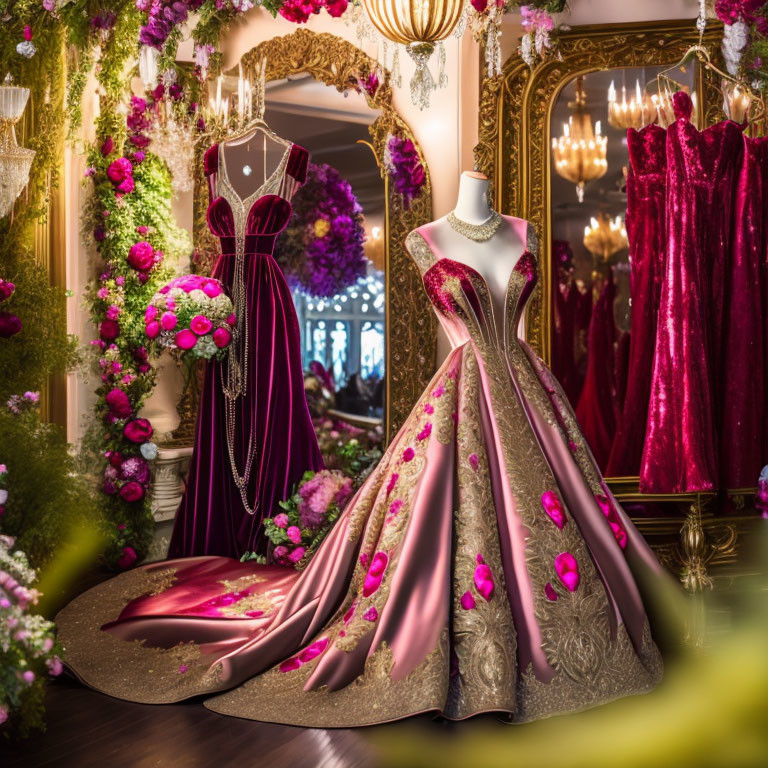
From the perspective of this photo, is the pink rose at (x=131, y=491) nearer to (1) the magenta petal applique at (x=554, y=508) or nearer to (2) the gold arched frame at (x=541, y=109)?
(2) the gold arched frame at (x=541, y=109)

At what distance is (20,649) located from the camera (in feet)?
8.25

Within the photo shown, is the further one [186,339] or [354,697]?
[186,339]

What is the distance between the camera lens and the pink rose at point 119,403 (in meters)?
4.73

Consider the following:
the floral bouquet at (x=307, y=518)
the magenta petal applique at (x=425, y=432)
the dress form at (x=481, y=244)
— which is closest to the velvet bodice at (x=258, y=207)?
the floral bouquet at (x=307, y=518)

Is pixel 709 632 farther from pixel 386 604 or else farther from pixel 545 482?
pixel 386 604

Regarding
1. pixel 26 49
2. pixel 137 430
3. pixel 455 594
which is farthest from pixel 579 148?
pixel 26 49

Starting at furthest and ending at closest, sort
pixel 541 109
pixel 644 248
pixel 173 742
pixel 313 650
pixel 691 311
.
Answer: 1. pixel 541 109
2. pixel 644 248
3. pixel 691 311
4. pixel 313 650
5. pixel 173 742

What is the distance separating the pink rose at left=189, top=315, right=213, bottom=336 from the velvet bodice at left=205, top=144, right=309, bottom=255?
452mm

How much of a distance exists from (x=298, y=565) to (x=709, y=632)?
5.79 ft

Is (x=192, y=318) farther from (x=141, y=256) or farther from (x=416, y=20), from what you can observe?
(x=416, y=20)

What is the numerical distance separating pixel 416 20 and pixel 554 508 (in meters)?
1.78

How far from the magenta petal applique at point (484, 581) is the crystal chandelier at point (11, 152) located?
2.77 metres

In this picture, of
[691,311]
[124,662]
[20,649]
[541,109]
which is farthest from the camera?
[541,109]

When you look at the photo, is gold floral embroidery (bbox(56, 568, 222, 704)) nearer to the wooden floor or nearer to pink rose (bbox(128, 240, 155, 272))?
the wooden floor
